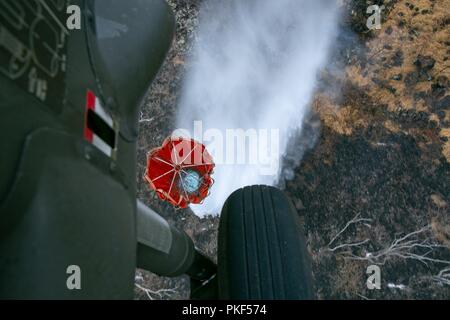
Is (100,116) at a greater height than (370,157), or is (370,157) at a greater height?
(370,157)

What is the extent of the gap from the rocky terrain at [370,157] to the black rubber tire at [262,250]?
6.48 ft

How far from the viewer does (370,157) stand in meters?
4.38

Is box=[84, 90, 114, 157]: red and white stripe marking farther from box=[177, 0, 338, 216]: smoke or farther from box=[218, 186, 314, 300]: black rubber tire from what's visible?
box=[177, 0, 338, 216]: smoke

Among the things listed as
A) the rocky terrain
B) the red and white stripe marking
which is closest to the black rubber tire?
the red and white stripe marking

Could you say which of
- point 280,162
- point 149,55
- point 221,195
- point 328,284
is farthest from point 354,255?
point 149,55

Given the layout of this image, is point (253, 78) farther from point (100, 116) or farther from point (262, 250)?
point (100, 116)

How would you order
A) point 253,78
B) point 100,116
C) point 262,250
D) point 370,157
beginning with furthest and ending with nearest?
point 253,78
point 370,157
point 262,250
point 100,116

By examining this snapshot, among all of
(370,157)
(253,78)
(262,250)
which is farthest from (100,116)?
(370,157)

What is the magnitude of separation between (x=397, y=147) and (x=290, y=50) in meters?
1.68

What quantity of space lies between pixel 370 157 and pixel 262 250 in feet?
8.79

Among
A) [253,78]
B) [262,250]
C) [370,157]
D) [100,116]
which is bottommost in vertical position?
[262,250]

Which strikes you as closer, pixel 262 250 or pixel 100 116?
pixel 100 116
